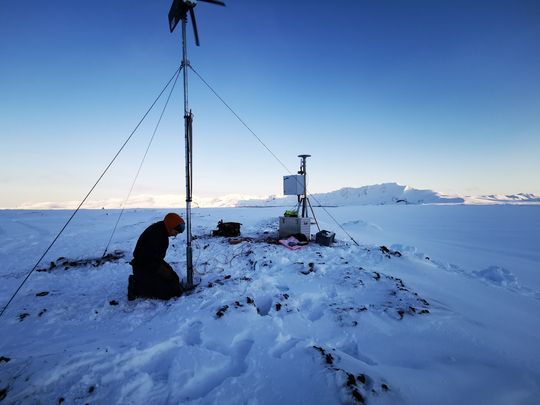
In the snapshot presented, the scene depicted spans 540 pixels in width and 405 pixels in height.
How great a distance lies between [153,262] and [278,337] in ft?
9.59

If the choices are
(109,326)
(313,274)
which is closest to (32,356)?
(109,326)

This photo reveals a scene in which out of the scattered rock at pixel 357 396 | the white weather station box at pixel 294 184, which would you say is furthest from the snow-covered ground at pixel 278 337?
the white weather station box at pixel 294 184

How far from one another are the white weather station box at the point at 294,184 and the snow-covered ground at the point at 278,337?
15.3 ft

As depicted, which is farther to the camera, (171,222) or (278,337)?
(171,222)

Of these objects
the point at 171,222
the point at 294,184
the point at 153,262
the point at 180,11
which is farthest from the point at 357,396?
the point at 294,184

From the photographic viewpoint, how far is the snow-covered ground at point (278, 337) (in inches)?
110

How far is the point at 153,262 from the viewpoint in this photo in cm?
515

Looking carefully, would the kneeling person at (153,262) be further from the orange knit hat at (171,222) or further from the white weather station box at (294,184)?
the white weather station box at (294,184)

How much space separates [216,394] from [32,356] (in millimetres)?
2432

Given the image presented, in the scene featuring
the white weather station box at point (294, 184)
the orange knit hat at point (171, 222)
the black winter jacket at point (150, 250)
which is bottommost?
the black winter jacket at point (150, 250)

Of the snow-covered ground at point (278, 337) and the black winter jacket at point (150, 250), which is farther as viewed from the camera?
the black winter jacket at point (150, 250)

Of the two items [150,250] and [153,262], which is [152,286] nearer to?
[153,262]

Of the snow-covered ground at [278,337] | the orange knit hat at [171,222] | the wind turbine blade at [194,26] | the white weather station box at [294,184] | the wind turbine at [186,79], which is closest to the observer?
the snow-covered ground at [278,337]

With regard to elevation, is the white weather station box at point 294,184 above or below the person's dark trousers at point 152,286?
above
